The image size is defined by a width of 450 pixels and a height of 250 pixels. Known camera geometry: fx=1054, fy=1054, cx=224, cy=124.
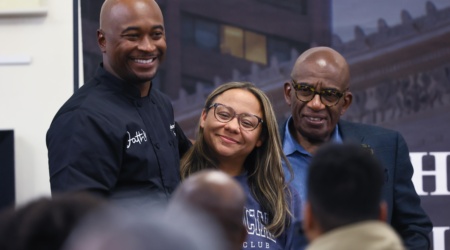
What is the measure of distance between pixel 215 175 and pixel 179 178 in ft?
3.96

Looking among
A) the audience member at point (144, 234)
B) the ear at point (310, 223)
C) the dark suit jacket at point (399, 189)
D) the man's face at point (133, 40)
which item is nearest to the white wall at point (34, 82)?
the man's face at point (133, 40)

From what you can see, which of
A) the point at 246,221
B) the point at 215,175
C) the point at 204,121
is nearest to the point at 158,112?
the point at 204,121

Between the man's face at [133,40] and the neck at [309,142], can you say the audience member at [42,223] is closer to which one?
the man's face at [133,40]

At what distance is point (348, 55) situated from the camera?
4723mm

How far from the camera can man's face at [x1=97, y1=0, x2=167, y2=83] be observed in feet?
11.0

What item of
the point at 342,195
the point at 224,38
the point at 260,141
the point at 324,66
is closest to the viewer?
the point at 342,195

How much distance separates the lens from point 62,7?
4.79 meters

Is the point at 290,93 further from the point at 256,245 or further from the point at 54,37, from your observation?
the point at 54,37

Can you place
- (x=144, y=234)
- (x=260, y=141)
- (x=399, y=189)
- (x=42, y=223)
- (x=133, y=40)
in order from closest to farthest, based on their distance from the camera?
(x=144, y=234) < (x=42, y=223) < (x=133, y=40) < (x=260, y=141) < (x=399, y=189)

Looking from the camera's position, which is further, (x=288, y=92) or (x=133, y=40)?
(x=288, y=92)

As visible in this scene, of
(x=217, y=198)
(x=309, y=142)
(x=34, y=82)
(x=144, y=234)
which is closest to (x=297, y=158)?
(x=309, y=142)

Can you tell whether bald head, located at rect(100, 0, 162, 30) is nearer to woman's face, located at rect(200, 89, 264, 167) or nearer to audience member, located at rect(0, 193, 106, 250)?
woman's face, located at rect(200, 89, 264, 167)

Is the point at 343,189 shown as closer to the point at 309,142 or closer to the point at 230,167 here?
the point at 230,167

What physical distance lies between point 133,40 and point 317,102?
0.80 meters
